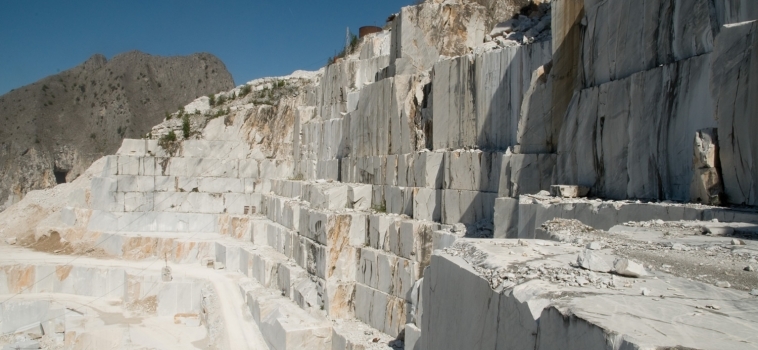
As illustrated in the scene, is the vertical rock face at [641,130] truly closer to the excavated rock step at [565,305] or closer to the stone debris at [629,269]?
the excavated rock step at [565,305]

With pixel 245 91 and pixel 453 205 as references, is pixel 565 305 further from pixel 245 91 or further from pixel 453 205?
pixel 245 91

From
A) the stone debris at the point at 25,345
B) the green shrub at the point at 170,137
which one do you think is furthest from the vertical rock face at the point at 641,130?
the green shrub at the point at 170,137

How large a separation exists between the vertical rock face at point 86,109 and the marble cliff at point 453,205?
463 inches

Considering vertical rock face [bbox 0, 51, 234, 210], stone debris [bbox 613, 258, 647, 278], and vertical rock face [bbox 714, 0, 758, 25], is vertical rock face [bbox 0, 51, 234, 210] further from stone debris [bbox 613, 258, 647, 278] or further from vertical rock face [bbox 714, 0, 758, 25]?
stone debris [bbox 613, 258, 647, 278]

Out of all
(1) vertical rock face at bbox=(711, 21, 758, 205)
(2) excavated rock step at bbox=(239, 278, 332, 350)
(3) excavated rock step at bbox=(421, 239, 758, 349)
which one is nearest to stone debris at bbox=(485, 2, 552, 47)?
(1) vertical rock face at bbox=(711, 21, 758, 205)

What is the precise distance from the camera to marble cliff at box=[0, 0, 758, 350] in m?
3.58

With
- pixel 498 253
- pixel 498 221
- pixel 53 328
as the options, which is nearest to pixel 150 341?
pixel 53 328

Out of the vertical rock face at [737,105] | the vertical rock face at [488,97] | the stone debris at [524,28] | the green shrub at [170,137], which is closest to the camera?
the vertical rock face at [737,105]

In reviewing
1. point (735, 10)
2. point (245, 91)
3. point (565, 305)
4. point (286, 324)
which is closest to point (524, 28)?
point (735, 10)

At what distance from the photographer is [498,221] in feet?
26.5

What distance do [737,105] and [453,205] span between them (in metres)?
5.35

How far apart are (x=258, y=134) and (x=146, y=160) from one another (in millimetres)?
4556

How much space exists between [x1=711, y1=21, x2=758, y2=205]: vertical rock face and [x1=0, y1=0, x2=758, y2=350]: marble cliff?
2 centimetres

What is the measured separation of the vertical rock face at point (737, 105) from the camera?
496 centimetres
